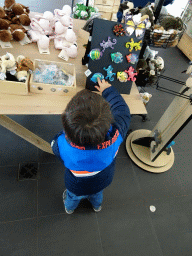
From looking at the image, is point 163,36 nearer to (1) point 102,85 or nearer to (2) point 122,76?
(2) point 122,76

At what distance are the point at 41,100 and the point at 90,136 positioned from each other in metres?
0.69

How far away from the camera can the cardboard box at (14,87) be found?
1223 mm

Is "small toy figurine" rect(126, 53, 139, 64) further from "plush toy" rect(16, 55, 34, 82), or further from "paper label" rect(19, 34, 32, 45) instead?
"paper label" rect(19, 34, 32, 45)

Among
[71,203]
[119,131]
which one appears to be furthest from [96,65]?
[71,203]

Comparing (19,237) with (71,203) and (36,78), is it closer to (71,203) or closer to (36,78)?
(71,203)

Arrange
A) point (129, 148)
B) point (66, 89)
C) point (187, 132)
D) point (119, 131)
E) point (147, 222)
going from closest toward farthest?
point (119, 131), point (66, 89), point (147, 222), point (129, 148), point (187, 132)

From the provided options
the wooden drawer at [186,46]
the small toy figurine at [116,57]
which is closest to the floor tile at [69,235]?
the small toy figurine at [116,57]

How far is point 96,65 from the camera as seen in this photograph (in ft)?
4.46

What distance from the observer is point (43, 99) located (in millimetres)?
1317

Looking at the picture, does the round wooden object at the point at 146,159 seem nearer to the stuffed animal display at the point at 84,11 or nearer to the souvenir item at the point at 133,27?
the souvenir item at the point at 133,27

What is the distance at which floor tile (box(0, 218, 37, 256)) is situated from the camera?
4.89 ft

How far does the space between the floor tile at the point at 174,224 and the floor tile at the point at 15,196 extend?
43.8 inches

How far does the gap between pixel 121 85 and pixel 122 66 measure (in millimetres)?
136

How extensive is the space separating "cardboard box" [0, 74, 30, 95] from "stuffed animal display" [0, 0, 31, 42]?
1.49 ft
